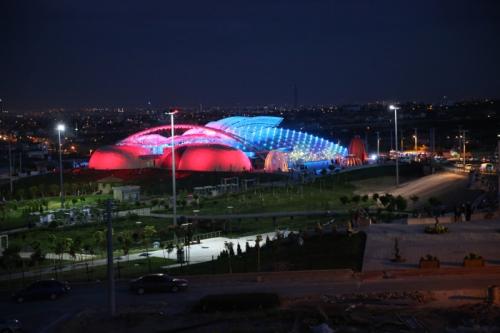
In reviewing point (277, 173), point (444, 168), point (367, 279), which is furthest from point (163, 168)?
point (367, 279)

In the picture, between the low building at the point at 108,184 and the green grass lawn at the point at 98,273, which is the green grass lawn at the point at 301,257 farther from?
the low building at the point at 108,184

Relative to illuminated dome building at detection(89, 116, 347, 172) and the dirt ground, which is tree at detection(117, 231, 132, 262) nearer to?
the dirt ground

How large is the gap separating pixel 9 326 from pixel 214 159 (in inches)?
1873

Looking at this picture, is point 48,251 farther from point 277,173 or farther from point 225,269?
point 277,173

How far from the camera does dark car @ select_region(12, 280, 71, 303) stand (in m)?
18.5

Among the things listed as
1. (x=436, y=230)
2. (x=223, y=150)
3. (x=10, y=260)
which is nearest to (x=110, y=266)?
(x=10, y=260)

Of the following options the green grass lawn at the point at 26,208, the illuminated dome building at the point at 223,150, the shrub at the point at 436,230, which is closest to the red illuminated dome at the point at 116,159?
the illuminated dome building at the point at 223,150

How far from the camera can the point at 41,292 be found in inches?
734

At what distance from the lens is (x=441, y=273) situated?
18406mm

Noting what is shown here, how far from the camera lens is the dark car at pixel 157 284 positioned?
1852 centimetres

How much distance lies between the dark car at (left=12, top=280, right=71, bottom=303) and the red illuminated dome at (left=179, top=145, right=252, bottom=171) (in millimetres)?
43239

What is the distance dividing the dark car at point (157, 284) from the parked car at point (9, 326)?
405cm

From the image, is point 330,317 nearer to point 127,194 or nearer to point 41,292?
point 41,292

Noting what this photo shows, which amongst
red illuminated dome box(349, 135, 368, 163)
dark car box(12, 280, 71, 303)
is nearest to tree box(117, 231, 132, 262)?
dark car box(12, 280, 71, 303)
